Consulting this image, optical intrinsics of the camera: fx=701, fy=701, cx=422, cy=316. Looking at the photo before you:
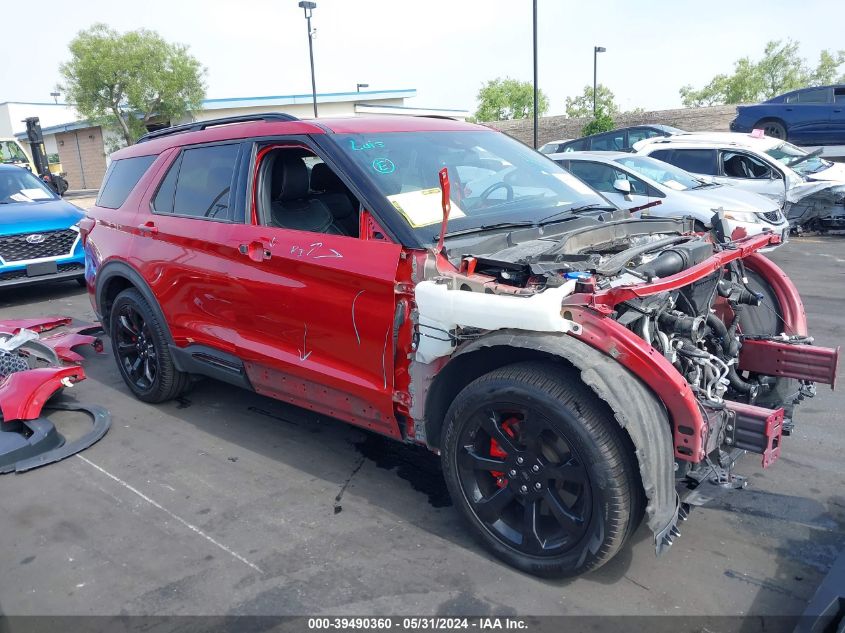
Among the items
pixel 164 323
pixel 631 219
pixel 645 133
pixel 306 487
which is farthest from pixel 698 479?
pixel 645 133

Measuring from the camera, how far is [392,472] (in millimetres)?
4023

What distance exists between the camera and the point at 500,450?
3.01 meters

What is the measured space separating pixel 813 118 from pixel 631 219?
53.2ft

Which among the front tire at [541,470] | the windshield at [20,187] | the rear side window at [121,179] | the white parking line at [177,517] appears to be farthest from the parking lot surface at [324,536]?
the windshield at [20,187]

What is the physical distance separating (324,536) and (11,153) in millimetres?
16383

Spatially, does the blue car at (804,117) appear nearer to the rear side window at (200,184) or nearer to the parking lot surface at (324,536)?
the parking lot surface at (324,536)

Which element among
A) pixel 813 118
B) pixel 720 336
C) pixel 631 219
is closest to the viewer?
pixel 720 336

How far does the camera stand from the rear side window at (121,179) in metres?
5.17

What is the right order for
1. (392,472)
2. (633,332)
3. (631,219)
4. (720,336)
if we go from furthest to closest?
(392,472) → (631,219) → (720,336) → (633,332)

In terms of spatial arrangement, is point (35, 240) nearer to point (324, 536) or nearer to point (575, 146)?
point (324, 536)

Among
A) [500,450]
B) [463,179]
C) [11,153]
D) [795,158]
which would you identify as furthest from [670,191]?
[11,153]

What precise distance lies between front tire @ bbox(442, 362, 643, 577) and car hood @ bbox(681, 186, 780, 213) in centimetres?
737

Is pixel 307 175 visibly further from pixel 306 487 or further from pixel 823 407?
pixel 823 407

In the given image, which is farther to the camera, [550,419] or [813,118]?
[813,118]
